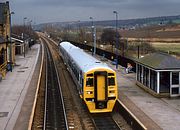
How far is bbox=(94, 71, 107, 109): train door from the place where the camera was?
19031 mm

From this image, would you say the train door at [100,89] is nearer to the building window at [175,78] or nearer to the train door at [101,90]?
the train door at [101,90]

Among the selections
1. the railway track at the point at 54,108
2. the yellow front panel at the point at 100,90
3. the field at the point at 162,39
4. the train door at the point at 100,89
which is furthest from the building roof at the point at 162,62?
the field at the point at 162,39

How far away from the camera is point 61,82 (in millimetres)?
32688

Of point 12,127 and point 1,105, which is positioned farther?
point 1,105

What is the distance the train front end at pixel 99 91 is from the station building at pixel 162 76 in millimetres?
4601

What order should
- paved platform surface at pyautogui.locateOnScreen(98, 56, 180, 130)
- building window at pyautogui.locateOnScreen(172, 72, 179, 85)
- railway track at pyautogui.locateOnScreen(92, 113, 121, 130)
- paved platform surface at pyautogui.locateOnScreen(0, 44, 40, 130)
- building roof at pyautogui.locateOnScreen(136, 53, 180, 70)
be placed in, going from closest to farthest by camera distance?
paved platform surface at pyautogui.locateOnScreen(98, 56, 180, 130), railway track at pyautogui.locateOnScreen(92, 113, 121, 130), paved platform surface at pyautogui.locateOnScreen(0, 44, 40, 130), building roof at pyautogui.locateOnScreen(136, 53, 180, 70), building window at pyautogui.locateOnScreen(172, 72, 179, 85)

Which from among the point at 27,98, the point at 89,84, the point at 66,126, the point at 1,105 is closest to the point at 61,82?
the point at 27,98

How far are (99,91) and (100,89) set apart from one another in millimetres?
123

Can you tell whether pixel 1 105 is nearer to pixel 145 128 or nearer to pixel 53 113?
pixel 53 113

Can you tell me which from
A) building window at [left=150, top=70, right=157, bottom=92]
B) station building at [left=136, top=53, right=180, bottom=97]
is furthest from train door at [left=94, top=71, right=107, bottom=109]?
building window at [left=150, top=70, right=157, bottom=92]

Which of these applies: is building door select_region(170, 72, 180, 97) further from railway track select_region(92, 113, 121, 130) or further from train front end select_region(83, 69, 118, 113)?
railway track select_region(92, 113, 121, 130)

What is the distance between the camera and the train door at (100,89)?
62.4 feet

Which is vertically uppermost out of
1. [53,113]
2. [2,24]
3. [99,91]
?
[2,24]

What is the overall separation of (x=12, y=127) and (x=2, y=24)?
30.2 metres
